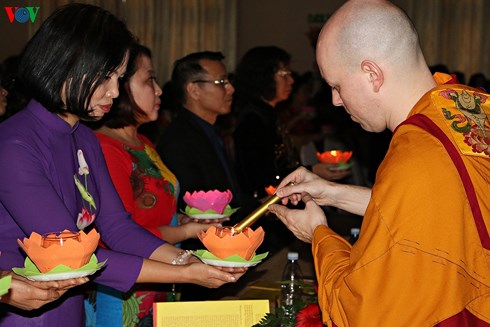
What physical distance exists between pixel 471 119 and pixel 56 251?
0.92 meters

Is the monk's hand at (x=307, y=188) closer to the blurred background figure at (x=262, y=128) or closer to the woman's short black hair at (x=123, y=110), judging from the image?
the woman's short black hair at (x=123, y=110)

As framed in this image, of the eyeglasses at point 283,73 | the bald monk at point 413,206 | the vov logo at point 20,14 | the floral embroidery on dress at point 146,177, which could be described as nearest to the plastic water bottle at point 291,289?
the bald monk at point 413,206

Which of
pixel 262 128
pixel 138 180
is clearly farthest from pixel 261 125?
pixel 138 180

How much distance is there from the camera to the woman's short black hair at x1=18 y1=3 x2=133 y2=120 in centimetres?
194

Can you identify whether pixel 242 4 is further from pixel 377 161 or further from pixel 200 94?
pixel 200 94

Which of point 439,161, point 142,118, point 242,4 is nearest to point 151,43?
point 242,4

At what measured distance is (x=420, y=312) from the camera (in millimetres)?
1516

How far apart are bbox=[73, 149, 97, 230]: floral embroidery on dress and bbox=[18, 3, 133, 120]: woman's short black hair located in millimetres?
188

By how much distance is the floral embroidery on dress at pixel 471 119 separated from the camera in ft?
5.19

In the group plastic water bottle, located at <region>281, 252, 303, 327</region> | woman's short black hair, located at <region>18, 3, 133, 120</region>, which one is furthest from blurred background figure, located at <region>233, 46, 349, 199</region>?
woman's short black hair, located at <region>18, 3, 133, 120</region>

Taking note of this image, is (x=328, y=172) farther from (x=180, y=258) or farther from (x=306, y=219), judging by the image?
(x=306, y=219)

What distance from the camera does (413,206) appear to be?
1518 millimetres

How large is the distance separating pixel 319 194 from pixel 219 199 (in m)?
0.65

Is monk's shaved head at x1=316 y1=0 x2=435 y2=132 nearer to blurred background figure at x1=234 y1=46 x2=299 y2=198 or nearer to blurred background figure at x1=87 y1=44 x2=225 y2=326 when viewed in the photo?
blurred background figure at x1=87 y1=44 x2=225 y2=326
